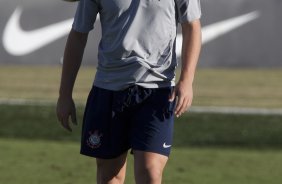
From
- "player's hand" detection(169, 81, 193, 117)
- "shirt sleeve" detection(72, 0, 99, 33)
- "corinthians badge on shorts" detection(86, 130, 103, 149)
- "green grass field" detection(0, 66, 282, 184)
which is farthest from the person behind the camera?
"green grass field" detection(0, 66, 282, 184)

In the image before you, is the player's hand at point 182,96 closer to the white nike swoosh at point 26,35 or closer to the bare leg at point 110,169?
the bare leg at point 110,169

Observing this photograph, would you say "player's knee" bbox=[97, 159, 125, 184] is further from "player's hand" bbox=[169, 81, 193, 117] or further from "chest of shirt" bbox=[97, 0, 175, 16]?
"chest of shirt" bbox=[97, 0, 175, 16]

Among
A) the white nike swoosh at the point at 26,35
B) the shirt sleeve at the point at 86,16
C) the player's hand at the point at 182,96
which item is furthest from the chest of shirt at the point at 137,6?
the white nike swoosh at the point at 26,35

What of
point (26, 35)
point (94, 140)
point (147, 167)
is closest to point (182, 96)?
point (147, 167)

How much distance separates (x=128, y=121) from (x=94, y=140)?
216 millimetres

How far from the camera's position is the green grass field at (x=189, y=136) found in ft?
25.1

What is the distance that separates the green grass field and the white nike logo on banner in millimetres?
409

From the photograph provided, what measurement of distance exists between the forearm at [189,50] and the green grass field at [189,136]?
9.71 ft

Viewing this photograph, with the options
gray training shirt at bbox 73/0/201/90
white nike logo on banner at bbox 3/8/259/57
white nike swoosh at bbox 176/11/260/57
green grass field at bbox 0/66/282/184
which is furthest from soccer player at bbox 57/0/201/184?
white nike swoosh at bbox 176/11/260/57

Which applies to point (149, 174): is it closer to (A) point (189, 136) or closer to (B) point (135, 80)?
(B) point (135, 80)

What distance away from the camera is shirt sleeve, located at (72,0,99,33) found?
4.59 meters

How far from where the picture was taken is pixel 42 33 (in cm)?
1409

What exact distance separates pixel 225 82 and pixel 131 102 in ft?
33.2

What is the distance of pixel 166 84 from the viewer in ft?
15.1
